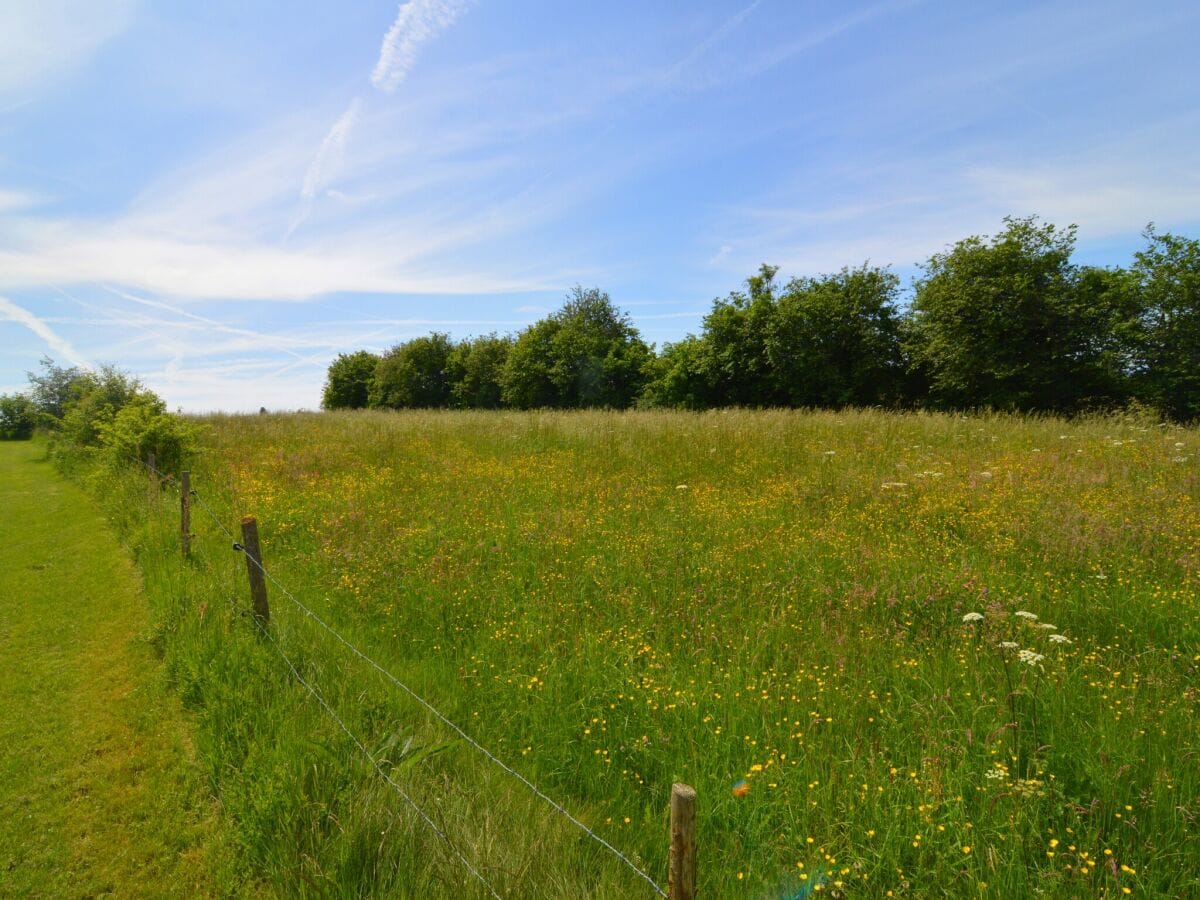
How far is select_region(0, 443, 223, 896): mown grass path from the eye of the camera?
10.3 feet

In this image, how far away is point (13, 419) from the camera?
42344 millimetres

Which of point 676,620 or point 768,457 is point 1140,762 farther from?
point 768,457

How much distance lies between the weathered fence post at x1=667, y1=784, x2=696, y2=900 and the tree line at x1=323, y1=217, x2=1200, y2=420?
20070 mm

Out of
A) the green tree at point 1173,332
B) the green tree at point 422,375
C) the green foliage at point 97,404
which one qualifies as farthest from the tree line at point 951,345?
the green foliage at point 97,404

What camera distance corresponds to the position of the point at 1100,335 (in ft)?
59.0

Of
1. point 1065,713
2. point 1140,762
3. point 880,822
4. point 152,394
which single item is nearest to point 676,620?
point 880,822

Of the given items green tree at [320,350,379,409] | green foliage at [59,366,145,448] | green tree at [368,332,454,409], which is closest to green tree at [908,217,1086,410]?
green foliage at [59,366,145,448]

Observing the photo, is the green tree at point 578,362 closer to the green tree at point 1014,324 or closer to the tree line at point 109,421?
the green tree at point 1014,324

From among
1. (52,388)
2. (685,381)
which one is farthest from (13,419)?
(685,381)

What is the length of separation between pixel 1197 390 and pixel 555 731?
928 inches

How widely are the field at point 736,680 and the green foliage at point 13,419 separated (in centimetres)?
5076

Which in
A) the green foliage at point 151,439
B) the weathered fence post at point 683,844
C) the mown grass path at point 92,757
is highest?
the green foliage at point 151,439

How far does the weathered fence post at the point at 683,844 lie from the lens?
1.65 meters

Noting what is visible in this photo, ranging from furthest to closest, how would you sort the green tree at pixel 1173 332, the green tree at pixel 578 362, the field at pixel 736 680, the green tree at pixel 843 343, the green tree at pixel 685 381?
the green tree at pixel 578 362 < the green tree at pixel 685 381 < the green tree at pixel 843 343 < the green tree at pixel 1173 332 < the field at pixel 736 680
